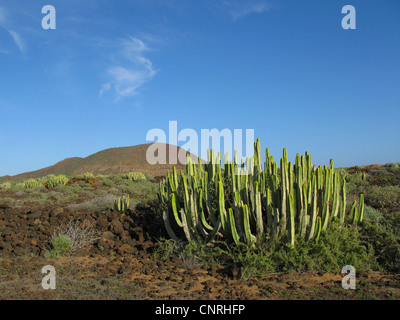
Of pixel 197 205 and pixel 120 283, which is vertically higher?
pixel 197 205

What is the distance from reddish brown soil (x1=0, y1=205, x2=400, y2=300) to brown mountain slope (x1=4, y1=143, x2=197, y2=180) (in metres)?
30.0

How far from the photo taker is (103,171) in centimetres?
3800

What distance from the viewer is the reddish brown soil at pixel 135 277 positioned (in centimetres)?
457

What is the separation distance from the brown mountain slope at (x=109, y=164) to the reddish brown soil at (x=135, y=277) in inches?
1180

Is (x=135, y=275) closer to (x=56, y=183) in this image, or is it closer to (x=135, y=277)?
(x=135, y=277)

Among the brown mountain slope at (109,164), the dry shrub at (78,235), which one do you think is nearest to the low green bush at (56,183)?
the dry shrub at (78,235)

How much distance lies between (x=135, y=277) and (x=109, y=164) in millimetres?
36425

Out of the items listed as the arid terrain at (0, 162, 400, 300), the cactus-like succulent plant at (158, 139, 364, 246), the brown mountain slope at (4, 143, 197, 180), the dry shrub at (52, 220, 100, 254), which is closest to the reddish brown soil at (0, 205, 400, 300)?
the arid terrain at (0, 162, 400, 300)

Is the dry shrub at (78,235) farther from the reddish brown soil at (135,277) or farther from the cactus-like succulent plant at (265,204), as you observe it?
the cactus-like succulent plant at (265,204)

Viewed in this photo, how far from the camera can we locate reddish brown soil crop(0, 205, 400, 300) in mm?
4574

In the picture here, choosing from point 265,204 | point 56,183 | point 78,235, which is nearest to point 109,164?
point 56,183
